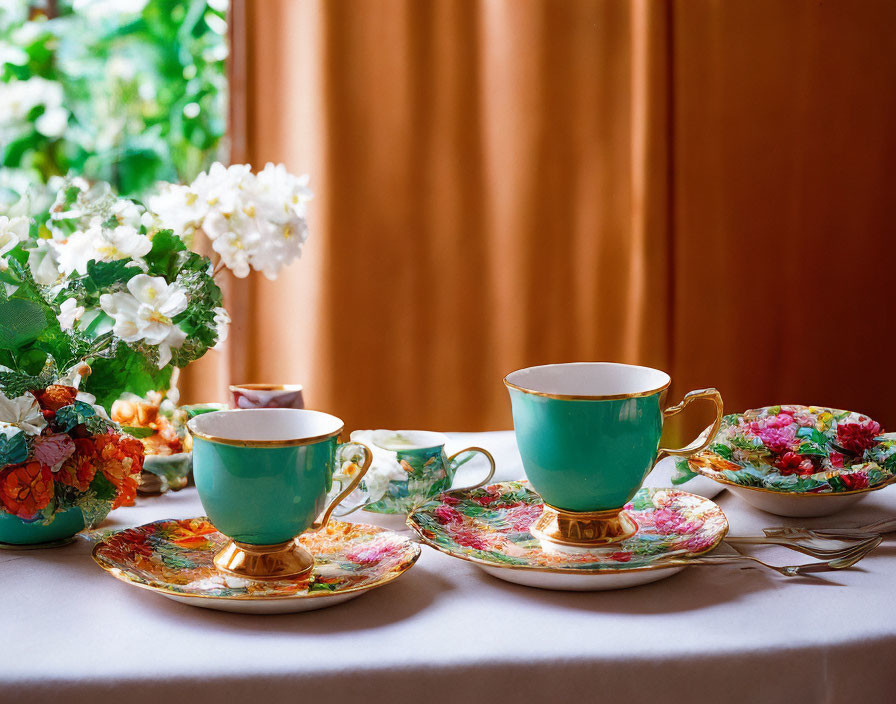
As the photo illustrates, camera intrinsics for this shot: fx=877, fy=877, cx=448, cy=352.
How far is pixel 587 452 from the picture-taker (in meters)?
0.74

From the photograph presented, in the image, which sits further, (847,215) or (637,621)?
(847,215)

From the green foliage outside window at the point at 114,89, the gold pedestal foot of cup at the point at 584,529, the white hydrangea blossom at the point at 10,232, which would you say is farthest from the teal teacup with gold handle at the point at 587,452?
the green foliage outside window at the point at 114,89

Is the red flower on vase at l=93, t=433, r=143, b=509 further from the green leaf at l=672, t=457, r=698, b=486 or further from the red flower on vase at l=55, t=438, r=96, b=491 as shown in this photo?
the green leaf at l=672, t=457, r=698, b=486

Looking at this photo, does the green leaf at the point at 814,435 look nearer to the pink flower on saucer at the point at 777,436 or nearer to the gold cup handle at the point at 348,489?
the pink flower on saucer at the point at 777,436

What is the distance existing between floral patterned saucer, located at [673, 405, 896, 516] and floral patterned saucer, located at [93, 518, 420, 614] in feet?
1.21

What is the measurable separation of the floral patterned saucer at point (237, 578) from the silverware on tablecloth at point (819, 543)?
0.31 m

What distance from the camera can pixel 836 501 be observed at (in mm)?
869

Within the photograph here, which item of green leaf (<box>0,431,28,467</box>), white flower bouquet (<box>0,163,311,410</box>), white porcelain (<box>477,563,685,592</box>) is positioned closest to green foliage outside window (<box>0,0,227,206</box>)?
white flower bouquet (<box>0,163,311,410</box>)

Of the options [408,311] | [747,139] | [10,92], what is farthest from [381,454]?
[10,92]

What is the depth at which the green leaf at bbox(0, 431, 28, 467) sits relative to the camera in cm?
73

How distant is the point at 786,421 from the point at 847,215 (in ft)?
4.13

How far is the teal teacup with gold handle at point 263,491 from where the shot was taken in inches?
26.7

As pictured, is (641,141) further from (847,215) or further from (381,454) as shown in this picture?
(381,454)

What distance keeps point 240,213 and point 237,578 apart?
398 mm
